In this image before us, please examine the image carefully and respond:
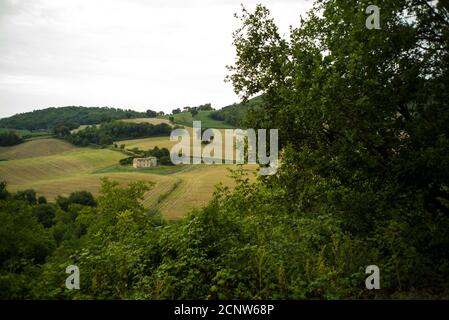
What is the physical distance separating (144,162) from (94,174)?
15.3m

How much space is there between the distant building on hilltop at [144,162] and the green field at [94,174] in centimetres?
211

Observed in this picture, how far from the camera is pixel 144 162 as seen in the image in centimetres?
10712

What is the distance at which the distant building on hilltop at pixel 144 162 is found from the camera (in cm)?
10619

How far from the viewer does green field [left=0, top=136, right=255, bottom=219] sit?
7781 centimetres

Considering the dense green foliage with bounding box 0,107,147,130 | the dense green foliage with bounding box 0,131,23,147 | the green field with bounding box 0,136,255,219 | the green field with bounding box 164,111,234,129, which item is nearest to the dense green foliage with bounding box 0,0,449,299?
the green field with bounding box 0,136,255,219

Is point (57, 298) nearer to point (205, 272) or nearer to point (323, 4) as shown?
point (205, 272)

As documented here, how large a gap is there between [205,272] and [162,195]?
70.6m

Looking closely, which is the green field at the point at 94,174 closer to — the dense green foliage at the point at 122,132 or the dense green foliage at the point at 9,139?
the dense green foliage at the point at 9,139

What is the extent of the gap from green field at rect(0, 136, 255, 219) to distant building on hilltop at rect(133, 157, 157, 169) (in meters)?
2.11

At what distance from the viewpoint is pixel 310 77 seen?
481 inches

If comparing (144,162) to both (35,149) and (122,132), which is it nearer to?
(35,149)

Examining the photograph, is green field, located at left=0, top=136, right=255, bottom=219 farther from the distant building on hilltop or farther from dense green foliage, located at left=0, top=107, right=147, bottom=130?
dense green foliage, located at left=0, top=107, right=147, bottom=130
